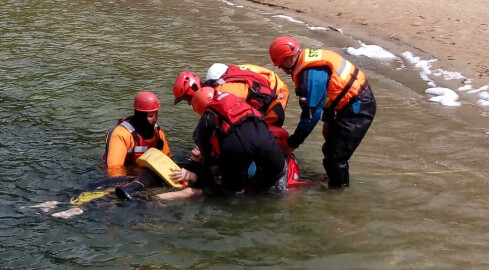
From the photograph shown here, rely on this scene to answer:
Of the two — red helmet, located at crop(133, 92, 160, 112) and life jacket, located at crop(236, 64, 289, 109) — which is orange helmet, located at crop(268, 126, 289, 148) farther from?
red helmet, located at crop(133, 92, 160, 112)

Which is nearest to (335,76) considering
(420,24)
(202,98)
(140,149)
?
(202,98)

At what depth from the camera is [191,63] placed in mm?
12750

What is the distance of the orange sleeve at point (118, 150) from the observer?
263 inches

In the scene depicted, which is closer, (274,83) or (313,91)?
(313,91)

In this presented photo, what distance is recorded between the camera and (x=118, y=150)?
264 inches

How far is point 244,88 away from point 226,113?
95 cm

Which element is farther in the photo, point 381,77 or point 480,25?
point 480,25

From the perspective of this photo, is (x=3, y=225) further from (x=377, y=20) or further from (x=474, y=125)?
(x=377, y=20)

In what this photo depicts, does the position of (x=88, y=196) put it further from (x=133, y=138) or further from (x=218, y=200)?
(x=218, y=200)

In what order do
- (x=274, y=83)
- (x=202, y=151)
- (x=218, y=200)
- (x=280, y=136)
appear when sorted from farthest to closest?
(x=274, y=83)
(x=280, y=136)
(x=218, y=200)
(x=202, y=151)

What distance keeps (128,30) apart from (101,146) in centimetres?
823

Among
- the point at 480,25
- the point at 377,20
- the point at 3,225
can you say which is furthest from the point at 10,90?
the point at 480,25

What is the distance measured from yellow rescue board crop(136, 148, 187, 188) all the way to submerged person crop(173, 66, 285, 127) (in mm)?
701

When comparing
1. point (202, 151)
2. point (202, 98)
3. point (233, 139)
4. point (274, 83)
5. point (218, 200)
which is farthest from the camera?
point (274, 83)
